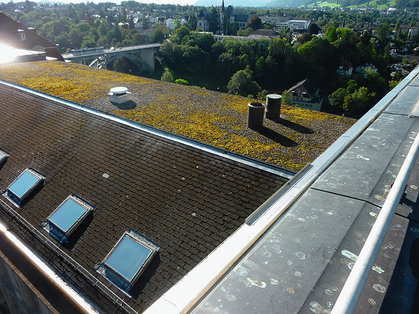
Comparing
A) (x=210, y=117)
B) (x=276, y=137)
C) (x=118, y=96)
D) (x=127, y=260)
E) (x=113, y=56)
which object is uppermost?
(x=118, y=96)

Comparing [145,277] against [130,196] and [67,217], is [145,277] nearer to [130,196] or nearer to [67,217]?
[130,196]

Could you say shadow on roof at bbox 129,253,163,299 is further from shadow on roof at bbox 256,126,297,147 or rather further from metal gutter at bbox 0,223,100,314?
shadow on roof at bbox 256,126,297,147

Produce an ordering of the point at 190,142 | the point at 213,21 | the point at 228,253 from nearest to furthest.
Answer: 1. the point at 228,253
2. the point at 190,142
3. the point at 213,21

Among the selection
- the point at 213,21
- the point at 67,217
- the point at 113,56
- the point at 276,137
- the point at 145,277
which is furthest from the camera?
the point at 213,21

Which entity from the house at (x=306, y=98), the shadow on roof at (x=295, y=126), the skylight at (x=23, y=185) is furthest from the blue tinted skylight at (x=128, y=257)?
the house at (x=306, y=98)

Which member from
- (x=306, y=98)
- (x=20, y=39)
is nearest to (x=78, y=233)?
(x=20, y=39)

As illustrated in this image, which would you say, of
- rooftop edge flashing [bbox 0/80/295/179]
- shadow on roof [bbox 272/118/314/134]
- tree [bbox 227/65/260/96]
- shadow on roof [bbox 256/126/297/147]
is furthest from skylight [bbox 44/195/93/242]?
tree [bbox 227/65/260/96]

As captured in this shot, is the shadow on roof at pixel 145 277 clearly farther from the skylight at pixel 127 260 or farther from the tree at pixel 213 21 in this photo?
the tree at pixel 213 21
